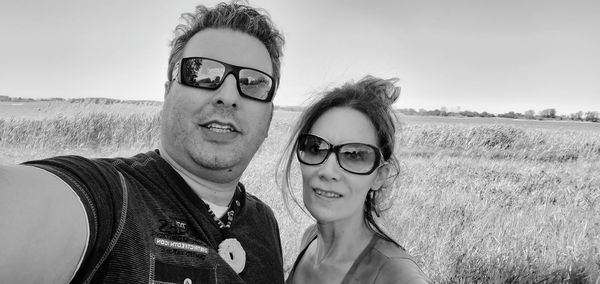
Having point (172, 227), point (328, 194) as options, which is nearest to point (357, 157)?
point (328, 194)

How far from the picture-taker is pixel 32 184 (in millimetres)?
1032

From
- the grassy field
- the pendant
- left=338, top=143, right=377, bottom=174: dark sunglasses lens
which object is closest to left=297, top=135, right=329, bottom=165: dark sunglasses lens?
left=338, top=143, right=377, bottom=174: dark sunglasses lens

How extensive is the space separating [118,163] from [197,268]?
1.65ft

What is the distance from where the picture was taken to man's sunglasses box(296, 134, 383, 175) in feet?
7.88

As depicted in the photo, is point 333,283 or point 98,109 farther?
point 98,109

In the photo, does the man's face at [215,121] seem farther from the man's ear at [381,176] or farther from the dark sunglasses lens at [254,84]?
the man's ear at [381,176]

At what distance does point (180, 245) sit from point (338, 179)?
1.16 m

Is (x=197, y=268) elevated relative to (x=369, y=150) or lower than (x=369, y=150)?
lower

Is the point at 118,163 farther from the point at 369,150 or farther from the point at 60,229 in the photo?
the point at 369,150

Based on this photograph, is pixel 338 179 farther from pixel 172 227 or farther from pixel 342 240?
pixel 172 227

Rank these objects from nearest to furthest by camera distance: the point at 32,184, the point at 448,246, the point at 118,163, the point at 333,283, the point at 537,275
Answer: the point at 32,184
the point at 118,163
the point at 333,283
the point at 537,275
the point at 448,246

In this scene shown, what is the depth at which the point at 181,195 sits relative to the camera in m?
1.66

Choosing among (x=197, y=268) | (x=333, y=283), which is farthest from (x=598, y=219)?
(x=197, y=268)

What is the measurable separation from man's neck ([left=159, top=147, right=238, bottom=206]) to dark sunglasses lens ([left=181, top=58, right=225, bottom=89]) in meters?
0.38
